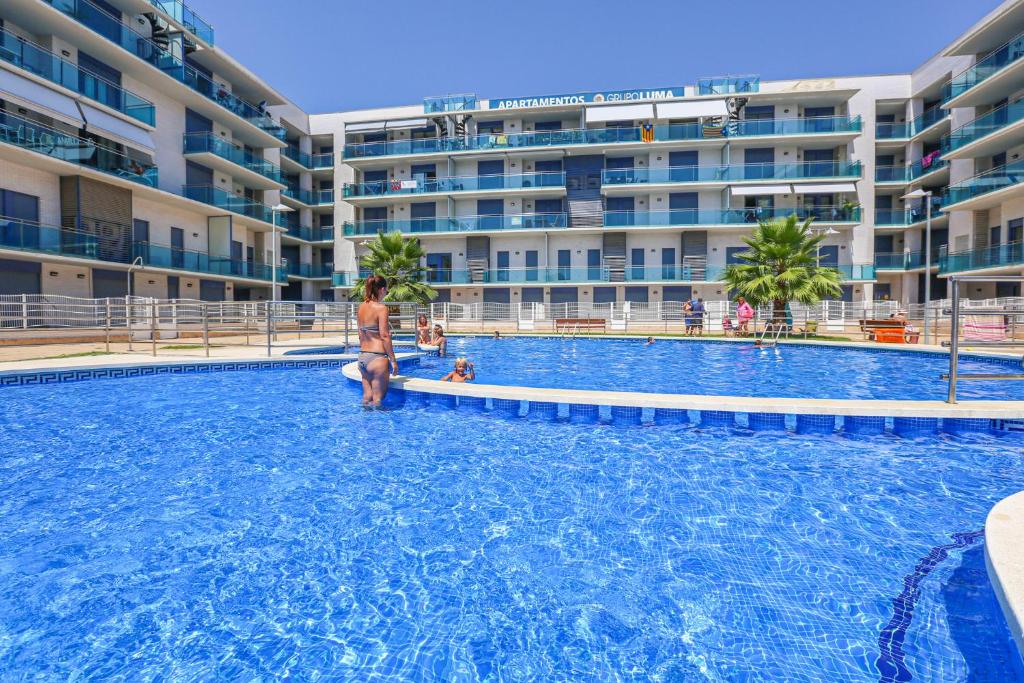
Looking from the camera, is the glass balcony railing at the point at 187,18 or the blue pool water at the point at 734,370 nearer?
the blue pool water at the point at 734,370

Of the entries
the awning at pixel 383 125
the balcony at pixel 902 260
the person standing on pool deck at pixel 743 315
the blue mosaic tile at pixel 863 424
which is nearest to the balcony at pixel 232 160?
the awning at pixel 383 125

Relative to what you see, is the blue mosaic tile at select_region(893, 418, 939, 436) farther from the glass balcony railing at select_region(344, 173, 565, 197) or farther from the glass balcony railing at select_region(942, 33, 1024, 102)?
the glass balcony railing at select_region(344, 173, 565, 197)

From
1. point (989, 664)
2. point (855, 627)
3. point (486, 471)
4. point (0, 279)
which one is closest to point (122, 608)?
point (486, 471)

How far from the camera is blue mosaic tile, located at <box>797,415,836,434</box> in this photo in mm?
6082

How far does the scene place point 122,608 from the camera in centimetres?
276

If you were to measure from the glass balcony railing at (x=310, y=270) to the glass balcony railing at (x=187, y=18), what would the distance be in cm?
1500

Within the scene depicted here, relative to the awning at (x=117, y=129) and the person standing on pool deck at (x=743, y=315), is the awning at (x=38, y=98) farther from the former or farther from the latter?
the person standing on pool deck at (x=743, y=315)

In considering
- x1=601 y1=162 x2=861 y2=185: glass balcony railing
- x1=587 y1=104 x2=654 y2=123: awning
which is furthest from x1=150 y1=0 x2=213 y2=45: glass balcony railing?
x1=601 y1=162 x2=861 y2=185: glass balcony railing

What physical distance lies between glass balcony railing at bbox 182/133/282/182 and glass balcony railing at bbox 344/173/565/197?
5042 millimetres

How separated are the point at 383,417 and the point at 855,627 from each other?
5832 mm

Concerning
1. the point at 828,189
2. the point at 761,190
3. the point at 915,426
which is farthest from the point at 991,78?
the point at 915,426

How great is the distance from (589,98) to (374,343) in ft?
102

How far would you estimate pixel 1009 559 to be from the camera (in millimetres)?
2432

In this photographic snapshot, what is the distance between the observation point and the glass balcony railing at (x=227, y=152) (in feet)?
86.7
